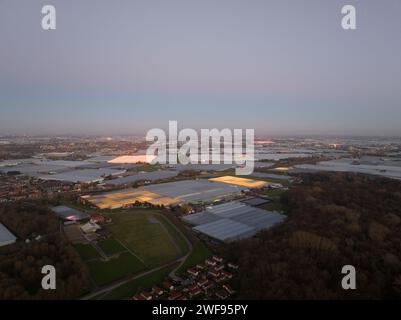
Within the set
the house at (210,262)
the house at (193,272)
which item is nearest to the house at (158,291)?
the house at (193,272)

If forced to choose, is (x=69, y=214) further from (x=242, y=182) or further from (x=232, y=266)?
(x=242, y=182)

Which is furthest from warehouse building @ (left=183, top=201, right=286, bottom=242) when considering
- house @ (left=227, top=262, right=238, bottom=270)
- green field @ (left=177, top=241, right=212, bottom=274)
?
house @ (left=227, top=262, right=238, bottom=270)

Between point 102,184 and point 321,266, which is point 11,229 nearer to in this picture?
point 102,184

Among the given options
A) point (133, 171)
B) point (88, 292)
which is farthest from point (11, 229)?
point (133, 171)

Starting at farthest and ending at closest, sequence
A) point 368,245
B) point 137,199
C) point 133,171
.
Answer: point 133,171
point 137,199
point 368,245

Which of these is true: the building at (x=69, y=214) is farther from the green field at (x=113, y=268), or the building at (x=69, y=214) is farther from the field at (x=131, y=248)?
the green field at (x=113, y=268)

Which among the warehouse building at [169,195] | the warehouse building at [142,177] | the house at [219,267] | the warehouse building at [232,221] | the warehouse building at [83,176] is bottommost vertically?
the house at [219,267]

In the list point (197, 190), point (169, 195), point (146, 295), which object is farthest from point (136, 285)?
point (197, 190)
